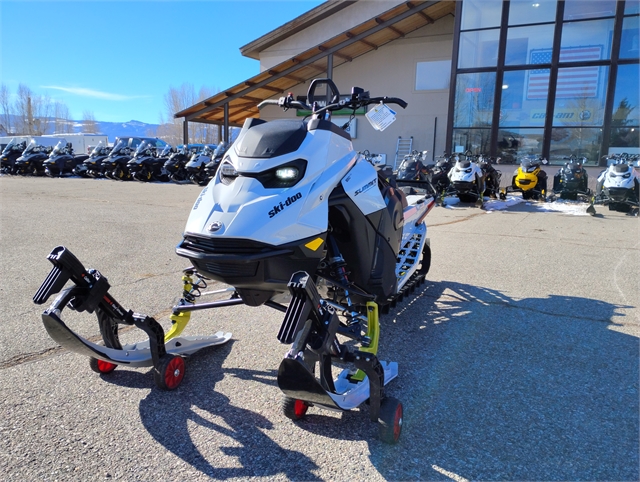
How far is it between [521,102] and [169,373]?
59.7ft

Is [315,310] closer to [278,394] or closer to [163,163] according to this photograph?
[278,394]

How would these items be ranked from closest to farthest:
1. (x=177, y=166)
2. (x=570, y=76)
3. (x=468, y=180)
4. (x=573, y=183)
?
1. (x=468, y=180)
2. (x=573, y=183)
3. (x=570, y=76)
4. (x=177, y=166)

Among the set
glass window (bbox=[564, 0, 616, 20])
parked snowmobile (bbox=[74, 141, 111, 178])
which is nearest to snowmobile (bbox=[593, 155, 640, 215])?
glass window (bbox=[564, 0, 616, 20])

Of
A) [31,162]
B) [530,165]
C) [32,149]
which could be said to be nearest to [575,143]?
[530,165]

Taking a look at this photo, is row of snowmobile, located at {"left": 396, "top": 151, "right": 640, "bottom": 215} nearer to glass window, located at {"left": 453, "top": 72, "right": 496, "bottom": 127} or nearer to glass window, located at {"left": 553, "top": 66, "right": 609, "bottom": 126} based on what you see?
glass window, located at {"left": 553, "top": 66, "right": 609, "bottom": 126}

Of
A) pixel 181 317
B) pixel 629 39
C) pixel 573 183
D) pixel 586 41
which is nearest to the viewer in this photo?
pixel 181 317

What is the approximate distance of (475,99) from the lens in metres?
18.3

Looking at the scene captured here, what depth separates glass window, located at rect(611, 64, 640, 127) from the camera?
16281 millimetres

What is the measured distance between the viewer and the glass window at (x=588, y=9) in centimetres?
1628

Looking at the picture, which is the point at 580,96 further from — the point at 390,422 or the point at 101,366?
the point at 101,366

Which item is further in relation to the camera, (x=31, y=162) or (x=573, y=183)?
(x=31, y=162)

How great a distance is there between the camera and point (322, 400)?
6.27ft

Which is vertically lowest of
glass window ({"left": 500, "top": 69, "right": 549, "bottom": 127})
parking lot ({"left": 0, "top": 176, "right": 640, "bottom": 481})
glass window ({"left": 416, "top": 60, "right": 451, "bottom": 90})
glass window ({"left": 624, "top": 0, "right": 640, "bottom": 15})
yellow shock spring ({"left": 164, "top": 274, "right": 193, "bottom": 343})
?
parking lot ({"left": 0, "top": 176, "right": 640, "bottom": 481})

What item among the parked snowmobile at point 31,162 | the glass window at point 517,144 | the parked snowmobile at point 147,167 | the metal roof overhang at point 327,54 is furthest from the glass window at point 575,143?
the parked snowmobile at point 31,162
